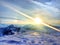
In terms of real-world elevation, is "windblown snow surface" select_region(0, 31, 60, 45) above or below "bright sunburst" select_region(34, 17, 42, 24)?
below

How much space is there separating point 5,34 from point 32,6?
1.65 feet

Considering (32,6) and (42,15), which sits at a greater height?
(32,6)

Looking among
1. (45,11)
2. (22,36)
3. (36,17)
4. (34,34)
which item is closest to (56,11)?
(45,11)

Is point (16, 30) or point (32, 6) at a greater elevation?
point (32, 6)

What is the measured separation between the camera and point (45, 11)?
182 cm

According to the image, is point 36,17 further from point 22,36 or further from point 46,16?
point 22,36

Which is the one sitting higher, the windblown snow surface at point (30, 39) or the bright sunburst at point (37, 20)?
the bright sunburst at point (37, 20)

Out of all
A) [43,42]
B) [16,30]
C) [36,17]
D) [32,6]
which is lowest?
[43,42]

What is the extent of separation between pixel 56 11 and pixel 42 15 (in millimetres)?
191

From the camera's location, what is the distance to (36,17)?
1.81m

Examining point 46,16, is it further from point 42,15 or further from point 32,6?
point 32,6

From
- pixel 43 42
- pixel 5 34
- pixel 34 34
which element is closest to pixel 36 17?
pixel 34 34

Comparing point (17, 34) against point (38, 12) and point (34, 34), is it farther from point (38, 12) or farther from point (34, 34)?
point (38, 12)

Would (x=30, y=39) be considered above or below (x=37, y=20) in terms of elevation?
below
